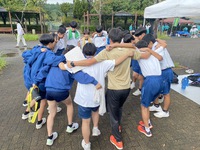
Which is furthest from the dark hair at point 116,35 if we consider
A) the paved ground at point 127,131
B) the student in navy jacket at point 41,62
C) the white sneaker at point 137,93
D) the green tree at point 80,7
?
the green tree at point 80,7

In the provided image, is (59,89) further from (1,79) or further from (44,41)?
(1,79)

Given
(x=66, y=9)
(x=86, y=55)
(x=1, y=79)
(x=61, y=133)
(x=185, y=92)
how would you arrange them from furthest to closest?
1. (x=66, y=9)
2. (x=1, y=79)
3. (x=185, y=92)
4. (x=61, y=133)
5. (x=86, y=55)

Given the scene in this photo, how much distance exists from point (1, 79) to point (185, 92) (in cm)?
573

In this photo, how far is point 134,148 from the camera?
2646mm

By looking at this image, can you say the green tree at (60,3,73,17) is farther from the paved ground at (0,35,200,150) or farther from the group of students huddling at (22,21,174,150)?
the group of students huddling at (22,21,174,150)

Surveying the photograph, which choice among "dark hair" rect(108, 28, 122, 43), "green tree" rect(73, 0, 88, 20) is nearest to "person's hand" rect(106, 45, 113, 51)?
"dark hair" rect(108, 28, 122, 43)

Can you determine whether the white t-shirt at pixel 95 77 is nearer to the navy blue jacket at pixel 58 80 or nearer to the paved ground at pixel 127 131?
the navy blue jacket at pixel 58 80

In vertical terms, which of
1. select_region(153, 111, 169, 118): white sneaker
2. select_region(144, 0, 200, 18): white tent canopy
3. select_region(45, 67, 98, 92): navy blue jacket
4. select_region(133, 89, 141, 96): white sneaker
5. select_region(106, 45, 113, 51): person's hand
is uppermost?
select_region(144, 0, 200, 18): white tent canopy

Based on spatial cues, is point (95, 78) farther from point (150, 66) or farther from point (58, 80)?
point (150, 66)

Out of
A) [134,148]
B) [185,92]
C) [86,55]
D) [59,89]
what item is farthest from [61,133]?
[185,92]

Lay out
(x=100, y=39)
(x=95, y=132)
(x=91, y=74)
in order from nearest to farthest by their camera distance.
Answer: (x=91, y=74)
(x=95, y=132)
(x=100, y=39)

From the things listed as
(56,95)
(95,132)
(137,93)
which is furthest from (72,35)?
(95,132)

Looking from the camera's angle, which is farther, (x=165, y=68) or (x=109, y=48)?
(x=165, y=68)

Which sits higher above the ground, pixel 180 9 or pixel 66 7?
pixel 66 7
